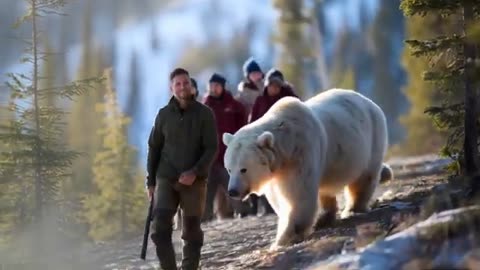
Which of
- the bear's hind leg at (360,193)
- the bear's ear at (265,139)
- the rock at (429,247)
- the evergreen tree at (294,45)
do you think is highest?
the evergreen tree at (294,45)

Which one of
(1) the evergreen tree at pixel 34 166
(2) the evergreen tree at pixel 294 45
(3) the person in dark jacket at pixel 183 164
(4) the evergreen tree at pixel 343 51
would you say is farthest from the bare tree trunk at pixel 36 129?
(4) the evergreen tree at pixel 343 51

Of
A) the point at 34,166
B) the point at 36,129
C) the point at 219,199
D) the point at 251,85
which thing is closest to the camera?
the point at 251,85

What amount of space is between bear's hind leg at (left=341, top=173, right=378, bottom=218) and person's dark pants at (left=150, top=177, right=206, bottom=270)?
11.9 ft

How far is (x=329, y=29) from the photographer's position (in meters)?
103

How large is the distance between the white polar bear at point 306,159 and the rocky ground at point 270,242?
319mm

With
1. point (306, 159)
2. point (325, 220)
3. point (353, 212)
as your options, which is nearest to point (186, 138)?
point (306, 159)

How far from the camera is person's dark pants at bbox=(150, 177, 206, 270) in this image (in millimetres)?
8781

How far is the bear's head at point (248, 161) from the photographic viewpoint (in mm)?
9469

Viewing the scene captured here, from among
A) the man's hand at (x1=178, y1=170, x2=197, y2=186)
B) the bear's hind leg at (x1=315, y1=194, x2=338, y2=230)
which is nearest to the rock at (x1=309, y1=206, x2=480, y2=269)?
the man's hand at (x1=178, y1=170, x2=197, y2=186)

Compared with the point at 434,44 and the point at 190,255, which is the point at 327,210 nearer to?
the point at 434,44

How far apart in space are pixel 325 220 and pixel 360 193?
98 centimetres

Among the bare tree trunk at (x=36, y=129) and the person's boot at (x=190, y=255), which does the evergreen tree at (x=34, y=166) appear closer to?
the bare tree trunk at (x=36, y=129)

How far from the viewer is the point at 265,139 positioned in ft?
31.3

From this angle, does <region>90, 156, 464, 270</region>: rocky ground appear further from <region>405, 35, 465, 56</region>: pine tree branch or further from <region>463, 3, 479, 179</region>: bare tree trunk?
<region>405, 35, 465, 56</region>: pine tree branch
